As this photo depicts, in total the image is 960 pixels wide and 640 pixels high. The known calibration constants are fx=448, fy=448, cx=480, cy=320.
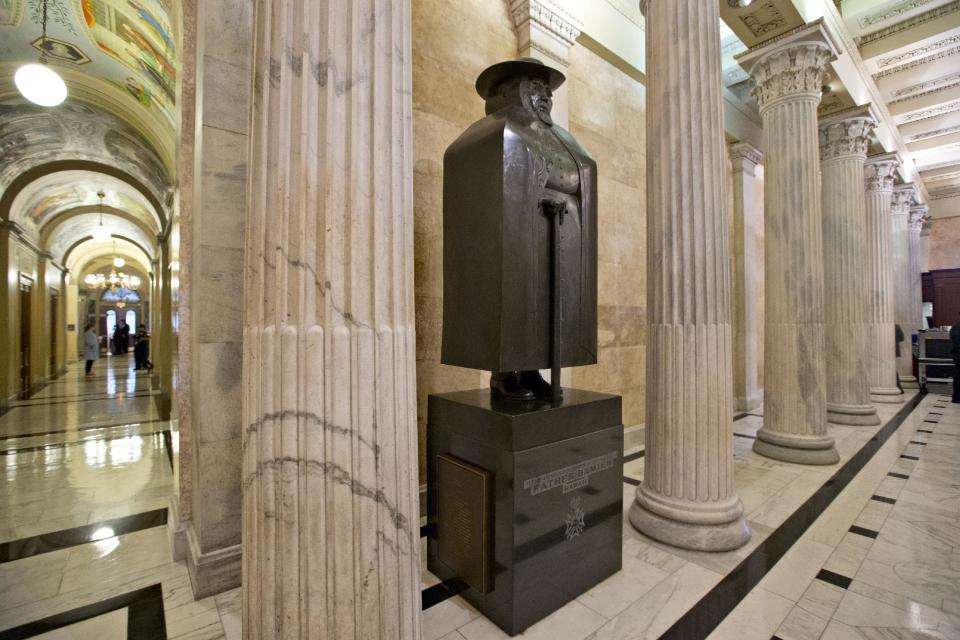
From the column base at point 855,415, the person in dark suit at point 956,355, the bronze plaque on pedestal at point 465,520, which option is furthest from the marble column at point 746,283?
the bronze plaque on pedestal at point 465,520

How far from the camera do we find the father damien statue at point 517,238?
2.33 meters

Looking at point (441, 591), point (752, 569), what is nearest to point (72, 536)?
point (441, 591)

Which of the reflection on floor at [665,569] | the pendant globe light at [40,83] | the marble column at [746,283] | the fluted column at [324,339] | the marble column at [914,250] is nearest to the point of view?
the fluted column at [324,339]

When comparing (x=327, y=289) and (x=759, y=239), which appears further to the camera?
(x=759, y=239)

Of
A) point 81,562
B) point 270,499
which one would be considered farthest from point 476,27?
point 81,562

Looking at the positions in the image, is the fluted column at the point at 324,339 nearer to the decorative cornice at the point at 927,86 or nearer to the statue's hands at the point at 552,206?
the statue's hands at the point at 552,206

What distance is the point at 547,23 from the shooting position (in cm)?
475

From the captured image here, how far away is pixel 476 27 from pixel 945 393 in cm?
1323

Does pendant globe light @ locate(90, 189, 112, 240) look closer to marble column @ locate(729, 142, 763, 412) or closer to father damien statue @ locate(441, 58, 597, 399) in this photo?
father damien statue @ locate(441, 58, 597, 399)

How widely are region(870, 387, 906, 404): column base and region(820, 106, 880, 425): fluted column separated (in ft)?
8.48

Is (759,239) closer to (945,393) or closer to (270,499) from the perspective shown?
(945,393)

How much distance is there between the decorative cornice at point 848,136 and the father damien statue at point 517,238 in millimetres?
7405

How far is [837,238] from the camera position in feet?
23.9

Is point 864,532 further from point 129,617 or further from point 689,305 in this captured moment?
point 129,617
